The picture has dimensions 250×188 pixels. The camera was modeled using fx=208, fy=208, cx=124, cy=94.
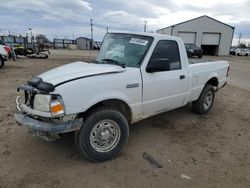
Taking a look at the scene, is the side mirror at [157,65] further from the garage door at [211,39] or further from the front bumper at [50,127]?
the garage door at [211,39]

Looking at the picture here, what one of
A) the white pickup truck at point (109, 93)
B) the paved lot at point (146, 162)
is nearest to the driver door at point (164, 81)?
the white pickup truck at point (109, 93)

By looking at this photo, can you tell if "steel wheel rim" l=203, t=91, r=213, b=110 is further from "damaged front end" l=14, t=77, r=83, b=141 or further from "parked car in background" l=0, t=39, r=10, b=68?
"parked car in background" l=0, t=39, r=10, b=68

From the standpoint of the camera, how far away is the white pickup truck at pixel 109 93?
9.02 feet

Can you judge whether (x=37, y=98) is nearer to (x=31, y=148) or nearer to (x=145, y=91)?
(x=31, y=148)

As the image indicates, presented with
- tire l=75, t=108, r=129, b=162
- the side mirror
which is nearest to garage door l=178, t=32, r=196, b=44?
the side mirror

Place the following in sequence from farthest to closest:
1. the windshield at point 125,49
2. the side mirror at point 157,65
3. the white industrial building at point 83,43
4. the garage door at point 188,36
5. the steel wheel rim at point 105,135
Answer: the white industrial building at point 83,43
the garage door at point 188,36
the windshield at point 125,49
the side mirror at point 157,65
the steel wheel rim at point 105,135

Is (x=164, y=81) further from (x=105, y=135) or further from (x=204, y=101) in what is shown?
(x=204, y=101)

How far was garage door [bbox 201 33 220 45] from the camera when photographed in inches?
1570

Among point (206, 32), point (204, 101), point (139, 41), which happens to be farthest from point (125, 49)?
point (206, 32)

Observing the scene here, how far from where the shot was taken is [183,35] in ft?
130

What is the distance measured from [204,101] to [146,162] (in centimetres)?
291

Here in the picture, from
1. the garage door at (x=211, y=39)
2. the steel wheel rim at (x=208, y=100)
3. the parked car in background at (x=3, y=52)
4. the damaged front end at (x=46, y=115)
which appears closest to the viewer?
the damaged front end at (x=46, y=115)

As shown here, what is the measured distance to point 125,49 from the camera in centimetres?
382

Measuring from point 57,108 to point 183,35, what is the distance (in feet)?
133
